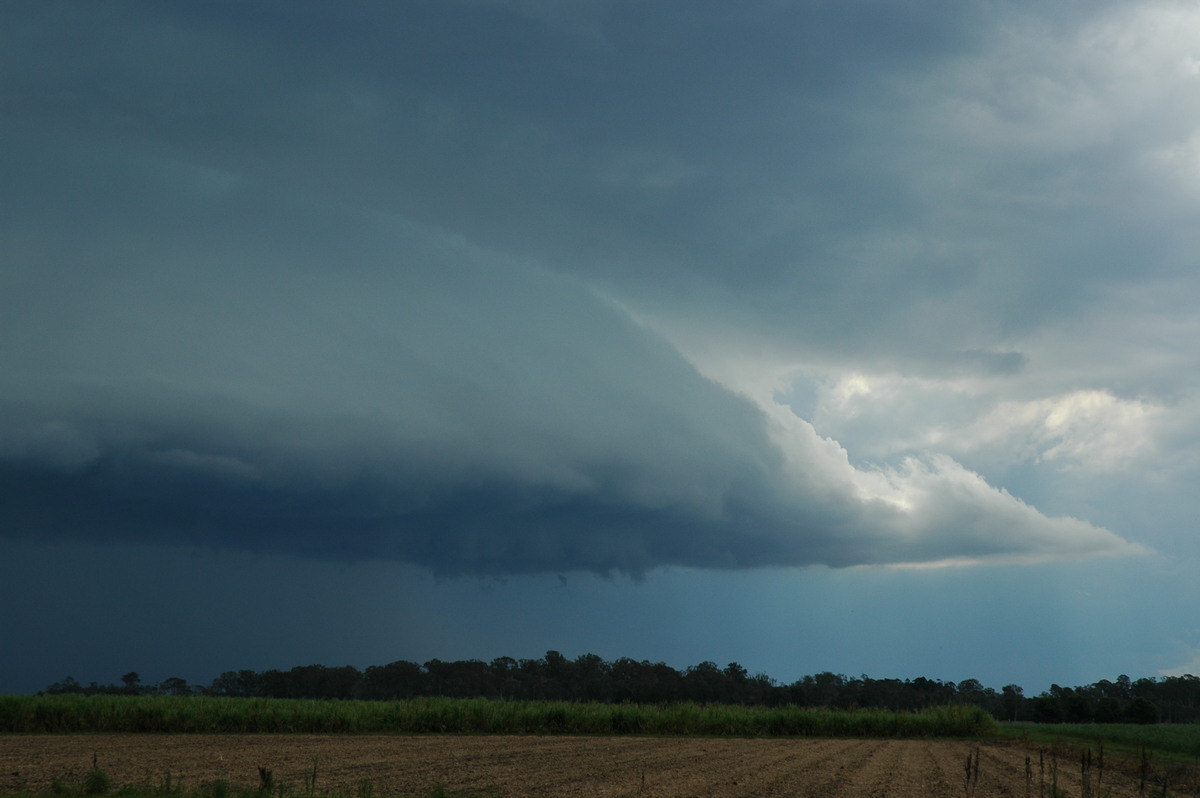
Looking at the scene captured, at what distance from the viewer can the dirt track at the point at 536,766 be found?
26078mm

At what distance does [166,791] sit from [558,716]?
4340cm

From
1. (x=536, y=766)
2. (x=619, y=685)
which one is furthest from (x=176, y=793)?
(x=619, y=685)

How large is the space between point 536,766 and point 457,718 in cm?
2805

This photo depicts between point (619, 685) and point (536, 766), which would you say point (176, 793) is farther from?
point (619, 685)

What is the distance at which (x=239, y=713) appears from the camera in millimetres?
55031

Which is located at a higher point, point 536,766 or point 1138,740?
point 536,766

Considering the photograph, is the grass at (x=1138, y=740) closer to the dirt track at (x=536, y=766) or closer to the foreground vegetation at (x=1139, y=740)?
the foreground vegetation at (x=1139, y=740)

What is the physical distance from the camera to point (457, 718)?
59188mm

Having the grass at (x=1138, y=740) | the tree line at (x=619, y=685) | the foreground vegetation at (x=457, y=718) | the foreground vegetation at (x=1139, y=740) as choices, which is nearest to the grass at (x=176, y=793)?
the grass at (x=1138, y=740)

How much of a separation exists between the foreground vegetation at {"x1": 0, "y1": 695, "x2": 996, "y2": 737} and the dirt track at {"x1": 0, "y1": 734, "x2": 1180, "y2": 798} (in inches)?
175

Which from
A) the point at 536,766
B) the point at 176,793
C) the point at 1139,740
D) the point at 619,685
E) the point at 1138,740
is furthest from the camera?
the point at 619,685

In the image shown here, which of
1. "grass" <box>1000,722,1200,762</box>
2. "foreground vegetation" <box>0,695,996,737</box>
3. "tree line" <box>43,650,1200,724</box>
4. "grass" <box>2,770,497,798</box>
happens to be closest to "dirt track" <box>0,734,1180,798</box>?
"grass" <box>2,770,497,798</box>

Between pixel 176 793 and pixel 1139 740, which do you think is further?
pixel 1139 740

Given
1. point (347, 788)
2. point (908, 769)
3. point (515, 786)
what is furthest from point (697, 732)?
point (347, 788)
